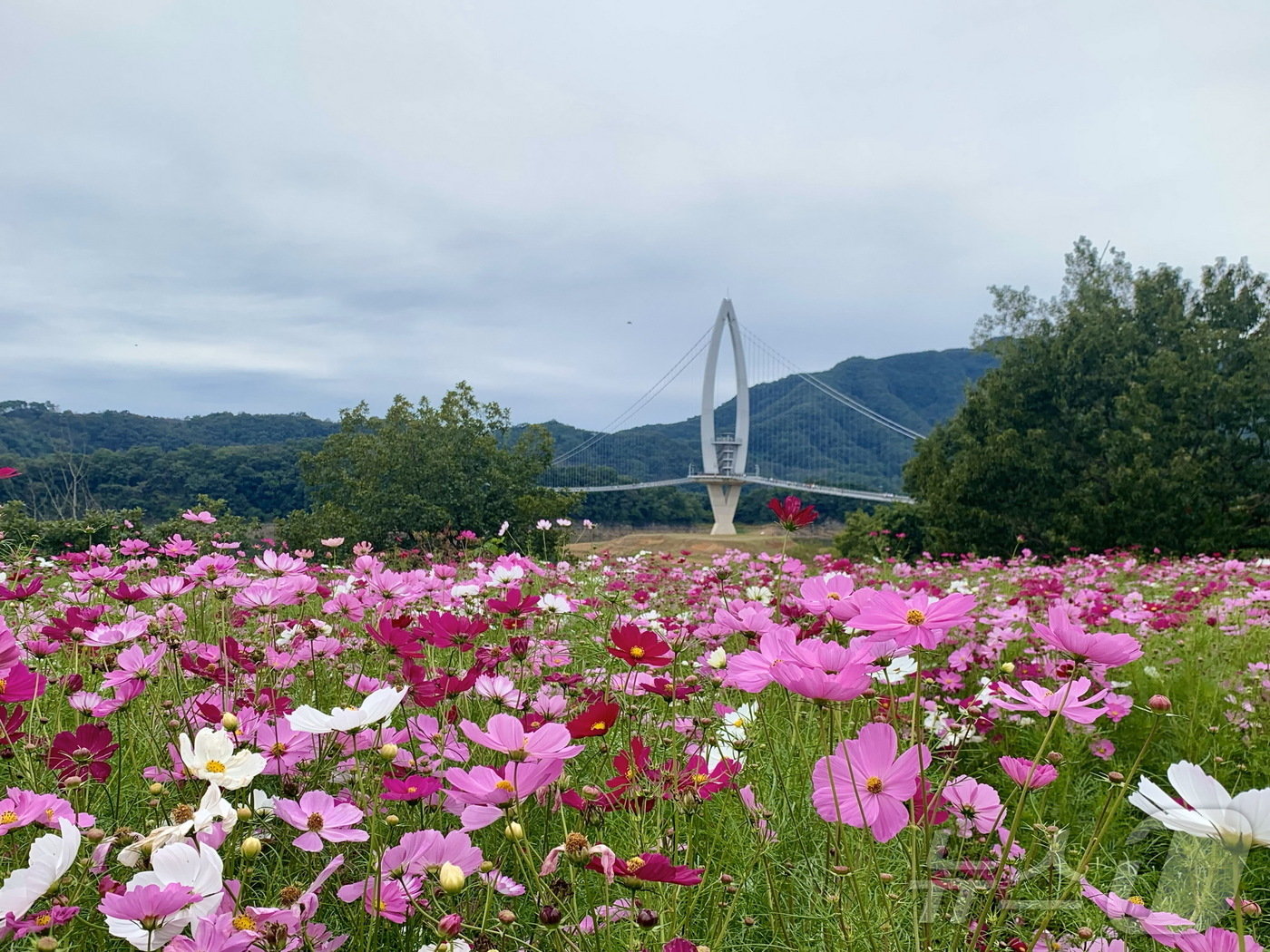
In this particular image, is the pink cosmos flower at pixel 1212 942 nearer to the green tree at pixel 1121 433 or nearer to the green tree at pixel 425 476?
the green tree at pixel 1121 433

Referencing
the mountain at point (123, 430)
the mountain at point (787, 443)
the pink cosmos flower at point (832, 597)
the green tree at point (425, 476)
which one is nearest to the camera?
the pink cosmos flower at point (832, 597)

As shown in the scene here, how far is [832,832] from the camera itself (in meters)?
1.00

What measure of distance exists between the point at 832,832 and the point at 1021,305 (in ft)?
72.8

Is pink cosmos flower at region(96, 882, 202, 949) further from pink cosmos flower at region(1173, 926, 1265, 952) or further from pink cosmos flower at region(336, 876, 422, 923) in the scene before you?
pink cosmos flower at region(1173, 926, 1265, 952)

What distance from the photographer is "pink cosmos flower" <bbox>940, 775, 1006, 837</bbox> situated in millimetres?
830

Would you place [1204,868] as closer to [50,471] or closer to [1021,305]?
[1021,305]

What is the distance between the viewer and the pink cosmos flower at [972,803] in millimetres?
830

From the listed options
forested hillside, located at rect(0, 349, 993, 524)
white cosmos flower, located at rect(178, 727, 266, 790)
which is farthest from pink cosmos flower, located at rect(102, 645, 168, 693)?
forested hillside, located at rect(0, 349, 993, 524)

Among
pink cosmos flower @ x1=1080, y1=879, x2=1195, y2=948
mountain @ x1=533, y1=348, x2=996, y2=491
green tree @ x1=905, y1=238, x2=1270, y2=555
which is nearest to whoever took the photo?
pink cosmos flower @ x1=1080, y1=879, x2=1195, y2=948

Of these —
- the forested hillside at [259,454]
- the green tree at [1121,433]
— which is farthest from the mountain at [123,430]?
the green tree at [1121,433]

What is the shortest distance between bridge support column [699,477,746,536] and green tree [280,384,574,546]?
13030 mm

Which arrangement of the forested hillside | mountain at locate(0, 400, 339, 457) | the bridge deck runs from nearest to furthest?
the forested hillside
the bridge deck
mountain at locate(0, 400, 339, 457)

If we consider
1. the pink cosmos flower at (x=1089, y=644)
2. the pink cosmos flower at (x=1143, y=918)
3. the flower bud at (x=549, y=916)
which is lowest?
the pink cosmos flower at (x=1143, y=918)

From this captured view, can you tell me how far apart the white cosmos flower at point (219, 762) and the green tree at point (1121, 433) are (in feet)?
48.1
